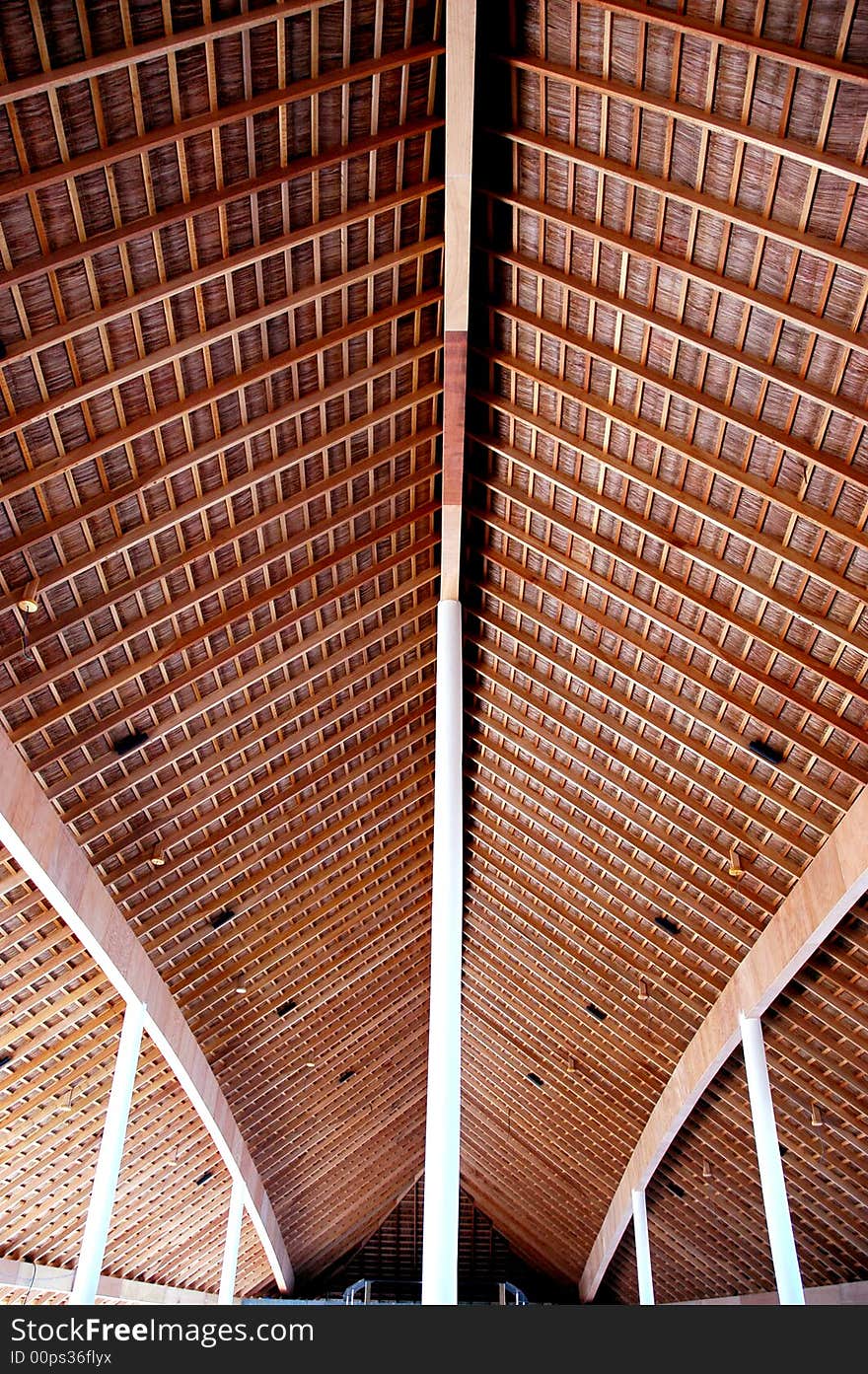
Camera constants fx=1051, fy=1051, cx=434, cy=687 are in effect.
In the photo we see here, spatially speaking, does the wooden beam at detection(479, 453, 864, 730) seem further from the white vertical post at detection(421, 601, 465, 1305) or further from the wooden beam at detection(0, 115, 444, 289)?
the wooden beam at detection(0, 115, 444, 289)

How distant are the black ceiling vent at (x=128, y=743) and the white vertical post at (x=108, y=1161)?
4894mm

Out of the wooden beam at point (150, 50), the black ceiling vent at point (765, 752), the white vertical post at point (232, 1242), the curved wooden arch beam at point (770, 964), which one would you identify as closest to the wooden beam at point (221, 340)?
the wooden beam at point (150, 50)

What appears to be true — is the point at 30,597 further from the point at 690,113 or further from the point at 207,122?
the point at 690,113

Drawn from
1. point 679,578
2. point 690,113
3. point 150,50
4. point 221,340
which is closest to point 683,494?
point 679,578

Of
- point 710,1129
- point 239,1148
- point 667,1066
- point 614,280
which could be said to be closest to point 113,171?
point 614,280

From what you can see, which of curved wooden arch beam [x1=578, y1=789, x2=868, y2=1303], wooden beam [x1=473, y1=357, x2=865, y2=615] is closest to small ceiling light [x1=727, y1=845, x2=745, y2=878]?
curved wooden arch beam [x1=578, y1=789, x2=868, y2=1303]

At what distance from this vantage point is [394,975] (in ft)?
81.1

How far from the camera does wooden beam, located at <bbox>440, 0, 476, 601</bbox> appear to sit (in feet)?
31.4

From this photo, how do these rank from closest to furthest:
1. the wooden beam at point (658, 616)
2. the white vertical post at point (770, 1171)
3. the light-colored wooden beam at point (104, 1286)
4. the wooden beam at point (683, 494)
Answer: the wooden beam at point (683, 494), the wooden beam at point (658, 616), the white vertical post at point (770, 1171), the light-colored wooden beam at point (104, 1286)

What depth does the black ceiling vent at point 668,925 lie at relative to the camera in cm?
1805

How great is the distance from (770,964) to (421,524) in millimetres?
8427

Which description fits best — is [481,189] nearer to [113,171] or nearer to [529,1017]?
[113,171]

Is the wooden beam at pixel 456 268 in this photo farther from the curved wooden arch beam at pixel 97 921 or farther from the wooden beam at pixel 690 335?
the curved wooden arch beam at pixel 97 921
